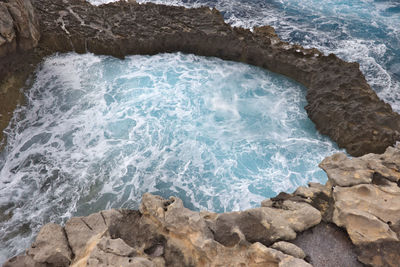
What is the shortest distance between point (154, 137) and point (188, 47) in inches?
276

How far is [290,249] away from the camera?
15.8 feet

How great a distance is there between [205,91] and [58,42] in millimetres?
8025

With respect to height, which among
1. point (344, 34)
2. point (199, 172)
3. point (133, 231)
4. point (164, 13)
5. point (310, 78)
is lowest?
point (199, 172)

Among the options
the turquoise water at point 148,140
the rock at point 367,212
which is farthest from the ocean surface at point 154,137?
the rock at point 367,212

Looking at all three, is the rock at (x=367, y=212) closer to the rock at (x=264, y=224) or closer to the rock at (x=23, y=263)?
the rock at (x=264, y=224)

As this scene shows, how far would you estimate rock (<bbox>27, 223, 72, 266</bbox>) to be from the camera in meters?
4.64

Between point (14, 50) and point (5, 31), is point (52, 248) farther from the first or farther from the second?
A: point (14, 50)

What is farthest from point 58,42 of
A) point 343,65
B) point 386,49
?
point 386,49

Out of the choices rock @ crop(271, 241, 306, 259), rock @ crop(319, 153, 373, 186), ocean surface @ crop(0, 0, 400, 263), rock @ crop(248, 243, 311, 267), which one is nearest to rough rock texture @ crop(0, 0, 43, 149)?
ocean surface @ crop(0, 0, 400, 263)

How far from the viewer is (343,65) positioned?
11859 millimetres

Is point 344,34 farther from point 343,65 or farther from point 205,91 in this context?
point 205,91

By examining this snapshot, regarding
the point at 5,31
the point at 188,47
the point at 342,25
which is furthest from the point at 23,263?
the point at 342,25

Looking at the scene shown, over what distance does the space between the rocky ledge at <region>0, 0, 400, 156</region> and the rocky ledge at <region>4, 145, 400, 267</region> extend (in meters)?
4.55

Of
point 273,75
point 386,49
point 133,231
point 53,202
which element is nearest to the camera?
point 133,231
